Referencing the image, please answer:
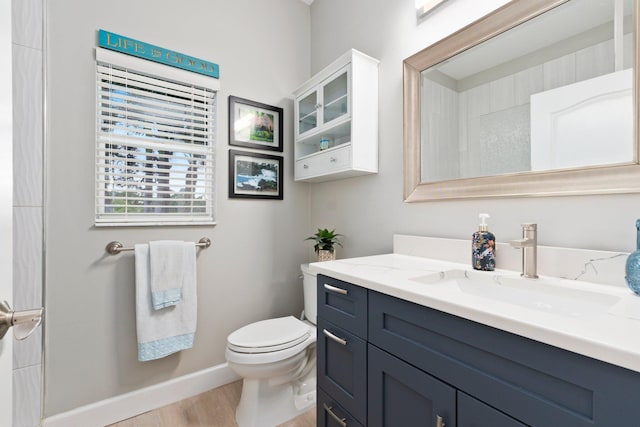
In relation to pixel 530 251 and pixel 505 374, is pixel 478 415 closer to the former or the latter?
pixel 505 374

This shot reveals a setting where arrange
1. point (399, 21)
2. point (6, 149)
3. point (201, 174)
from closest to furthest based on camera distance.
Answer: point (6, 149) → point (399, 21) → point (201, 174)

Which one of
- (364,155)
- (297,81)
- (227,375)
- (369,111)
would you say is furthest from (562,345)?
(297,81)

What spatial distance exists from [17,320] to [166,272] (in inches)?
49.8

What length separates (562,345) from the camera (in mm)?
540

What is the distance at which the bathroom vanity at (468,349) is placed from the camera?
52cm

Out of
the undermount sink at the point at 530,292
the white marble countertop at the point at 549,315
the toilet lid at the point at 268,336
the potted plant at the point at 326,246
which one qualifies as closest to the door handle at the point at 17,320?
the white marble countertop at the point at 549,315

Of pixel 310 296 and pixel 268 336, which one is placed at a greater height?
pixel 310 296

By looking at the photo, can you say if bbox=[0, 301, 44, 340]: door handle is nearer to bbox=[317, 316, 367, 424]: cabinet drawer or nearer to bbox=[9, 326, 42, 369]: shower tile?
bbox=[317, 316, 367, 424]: cabinet drawer

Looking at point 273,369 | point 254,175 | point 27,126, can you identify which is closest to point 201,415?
point 273,369

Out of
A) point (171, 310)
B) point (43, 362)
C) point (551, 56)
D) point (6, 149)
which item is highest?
point (551, 56)

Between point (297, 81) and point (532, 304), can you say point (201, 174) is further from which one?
point (532, 304)

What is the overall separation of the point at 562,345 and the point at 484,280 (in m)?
0.54

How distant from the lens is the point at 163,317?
1.64 metres

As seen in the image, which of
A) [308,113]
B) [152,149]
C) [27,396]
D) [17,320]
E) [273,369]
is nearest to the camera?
[17,320]
